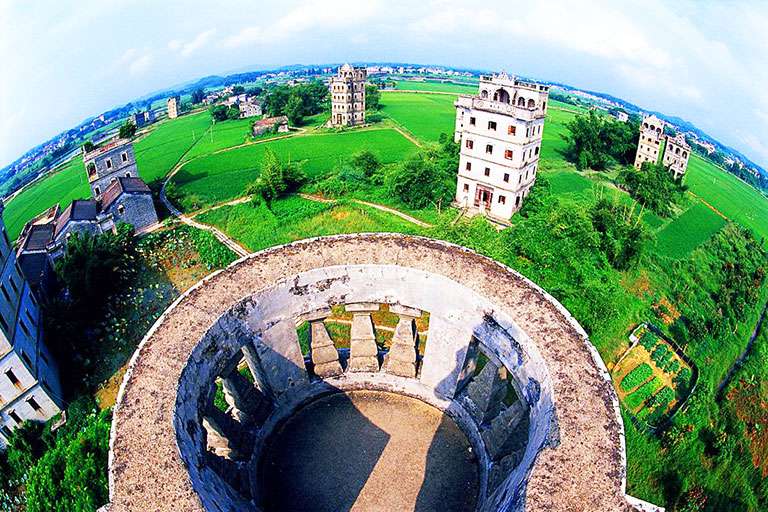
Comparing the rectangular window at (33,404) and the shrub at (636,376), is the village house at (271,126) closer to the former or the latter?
the rectangular window at (33,404)

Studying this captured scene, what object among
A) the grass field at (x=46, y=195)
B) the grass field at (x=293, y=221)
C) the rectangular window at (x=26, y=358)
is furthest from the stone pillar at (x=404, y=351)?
the grass field at (x=46, y=195)

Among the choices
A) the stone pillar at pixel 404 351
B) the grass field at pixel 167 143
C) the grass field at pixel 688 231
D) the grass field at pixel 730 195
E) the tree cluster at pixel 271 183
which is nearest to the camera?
the stone pillar at pixel 404 351

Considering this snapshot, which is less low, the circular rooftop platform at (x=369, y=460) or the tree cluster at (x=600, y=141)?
the tree cluster at (x=600, y=141)

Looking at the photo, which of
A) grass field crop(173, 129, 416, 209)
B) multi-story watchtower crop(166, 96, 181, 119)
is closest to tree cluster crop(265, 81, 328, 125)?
grass field crop(173, 129, 416, 209)

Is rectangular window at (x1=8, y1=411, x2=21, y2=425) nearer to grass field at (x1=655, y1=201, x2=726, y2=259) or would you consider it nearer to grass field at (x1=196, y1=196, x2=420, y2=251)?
grass field at (x1=196, y1=196, x2=420, y2=251)

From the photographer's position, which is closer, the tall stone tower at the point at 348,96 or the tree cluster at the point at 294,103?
the tall stone tower at the point at 348,96

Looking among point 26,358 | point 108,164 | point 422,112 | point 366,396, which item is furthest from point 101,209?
point 422,112

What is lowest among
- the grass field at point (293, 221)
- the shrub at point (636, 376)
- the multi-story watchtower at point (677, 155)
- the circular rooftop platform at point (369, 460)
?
the shrub at point (636, 376)
